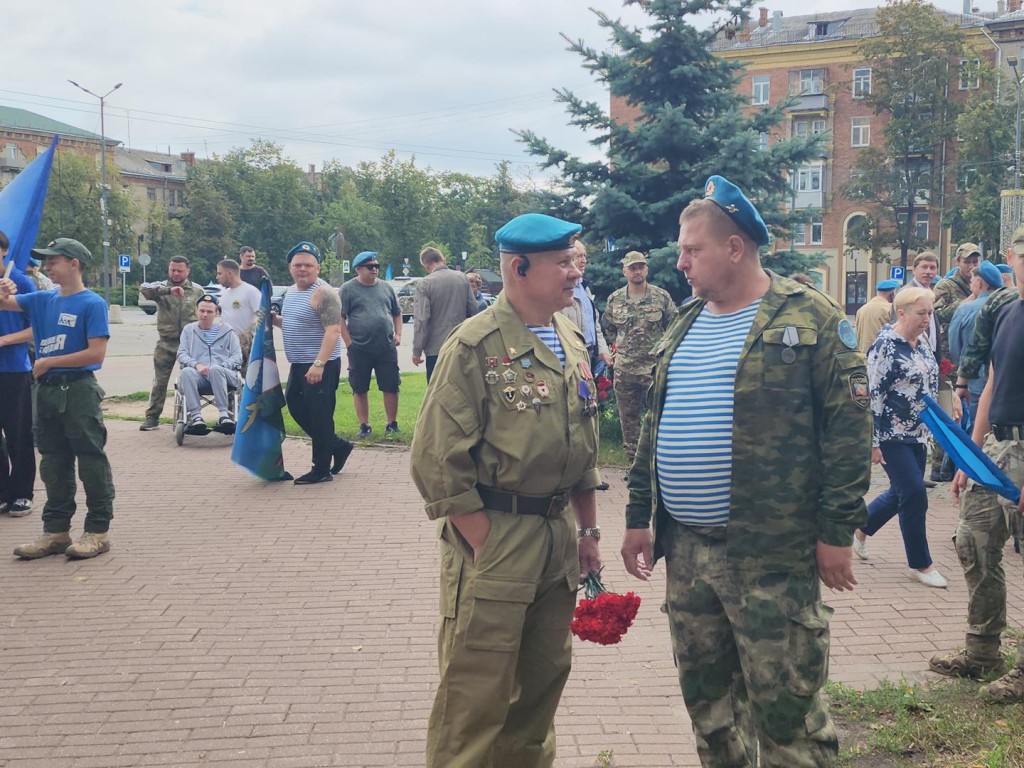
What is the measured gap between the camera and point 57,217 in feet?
186

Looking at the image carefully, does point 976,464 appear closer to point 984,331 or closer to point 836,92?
point 984,331

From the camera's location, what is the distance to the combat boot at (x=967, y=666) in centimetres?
488

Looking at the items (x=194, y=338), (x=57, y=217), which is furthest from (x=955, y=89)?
(x=194, y=338)

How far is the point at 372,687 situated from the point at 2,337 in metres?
4.96

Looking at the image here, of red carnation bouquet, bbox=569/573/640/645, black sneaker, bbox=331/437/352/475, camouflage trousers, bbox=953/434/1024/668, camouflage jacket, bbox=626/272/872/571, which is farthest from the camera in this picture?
black sneaker, bbox=331/437/352/475

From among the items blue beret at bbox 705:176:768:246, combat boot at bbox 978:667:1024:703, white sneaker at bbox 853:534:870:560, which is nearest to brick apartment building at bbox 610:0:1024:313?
white sneaker at bbox 853:534:870:560

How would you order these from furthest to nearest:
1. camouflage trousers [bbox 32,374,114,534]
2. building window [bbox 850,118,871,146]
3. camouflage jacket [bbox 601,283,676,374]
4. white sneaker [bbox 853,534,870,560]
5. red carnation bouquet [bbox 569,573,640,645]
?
building window [bbox 850,118,871,146], camouflage jacket [bbox 601,283,676,374], white sneaker [bbox 853,534,870,560], camouflage trousers [bbox 32,374,114,534], red carnation bouquet [bbox 569,573,640,645]

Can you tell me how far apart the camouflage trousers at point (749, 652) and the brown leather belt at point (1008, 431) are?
70.6 inches

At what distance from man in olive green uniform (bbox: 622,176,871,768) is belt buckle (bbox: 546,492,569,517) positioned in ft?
1.20

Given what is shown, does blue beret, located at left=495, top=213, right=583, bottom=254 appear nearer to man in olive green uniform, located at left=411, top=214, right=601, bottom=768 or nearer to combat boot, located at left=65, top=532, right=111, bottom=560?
man in olive green uniform, located at left=411, top=214, right=601, bottom=768

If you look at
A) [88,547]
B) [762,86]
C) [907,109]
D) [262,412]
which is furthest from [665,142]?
[762,86]

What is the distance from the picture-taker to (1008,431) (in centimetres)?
454

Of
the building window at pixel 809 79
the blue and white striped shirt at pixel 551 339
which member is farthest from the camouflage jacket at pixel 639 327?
the building window at pixel 809 79

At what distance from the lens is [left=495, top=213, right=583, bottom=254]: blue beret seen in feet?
11.2
